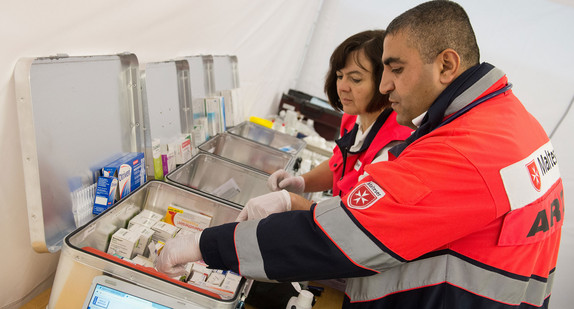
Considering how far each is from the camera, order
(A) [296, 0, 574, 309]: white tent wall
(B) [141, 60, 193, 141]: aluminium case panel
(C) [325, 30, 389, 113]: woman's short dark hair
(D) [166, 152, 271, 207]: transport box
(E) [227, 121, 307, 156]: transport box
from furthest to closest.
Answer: (A) [296, 0, 574, 309]: white tent wall, (E) [227, 121, 307, 156]: transport box, (D) [166, 152, 271, 207]: transport box, (B) [141, 60, 193, 141]: aluminium case panel, (C) [325, 30, 389, 113]: woman's short dark hair

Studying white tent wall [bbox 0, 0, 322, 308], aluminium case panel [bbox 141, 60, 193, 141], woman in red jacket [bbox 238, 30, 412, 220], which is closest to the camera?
white tent wall [bbox 0, 0, 322, 308]

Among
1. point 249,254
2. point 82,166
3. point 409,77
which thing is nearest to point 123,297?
point 249,254

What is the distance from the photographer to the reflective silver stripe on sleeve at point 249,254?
956mm

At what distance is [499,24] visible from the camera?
148 inches

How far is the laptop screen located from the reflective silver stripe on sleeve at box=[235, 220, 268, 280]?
0.76ft

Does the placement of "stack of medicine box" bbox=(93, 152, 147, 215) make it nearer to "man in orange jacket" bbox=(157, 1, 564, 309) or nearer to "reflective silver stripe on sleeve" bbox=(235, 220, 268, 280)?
"man in orange jacket" bbox=(157, 1, 564, 309)

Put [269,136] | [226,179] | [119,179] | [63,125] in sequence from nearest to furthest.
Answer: [63,125] < [119,179] < [226,179] < [269,136]

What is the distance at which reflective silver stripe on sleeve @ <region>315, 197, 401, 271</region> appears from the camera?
0.86m

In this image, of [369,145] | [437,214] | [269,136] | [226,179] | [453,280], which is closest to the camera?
→ [437,214]

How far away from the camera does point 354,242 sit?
2.85 feet

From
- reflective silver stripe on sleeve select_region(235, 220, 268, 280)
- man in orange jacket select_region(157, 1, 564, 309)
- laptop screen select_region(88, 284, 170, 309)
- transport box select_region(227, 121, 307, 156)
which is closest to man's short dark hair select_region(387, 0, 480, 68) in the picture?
man in orange jacket select_region(157, 1, 564, 309)

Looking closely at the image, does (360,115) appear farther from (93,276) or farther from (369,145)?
(93,276)

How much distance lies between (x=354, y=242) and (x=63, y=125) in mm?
1026

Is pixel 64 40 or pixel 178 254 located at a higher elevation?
pixel 64 40
